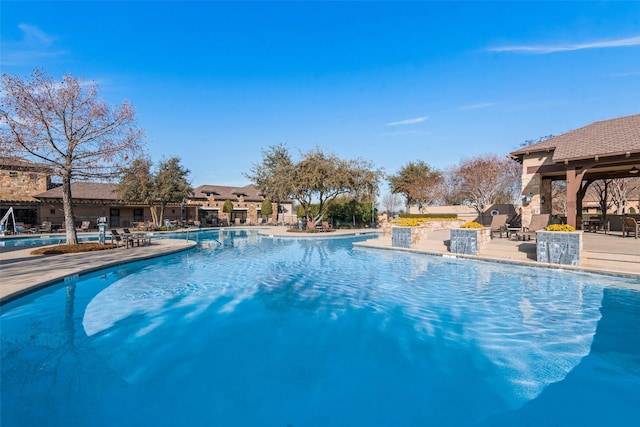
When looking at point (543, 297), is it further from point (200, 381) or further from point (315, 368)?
point (200, 381)

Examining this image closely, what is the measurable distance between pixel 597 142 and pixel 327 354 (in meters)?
14.9

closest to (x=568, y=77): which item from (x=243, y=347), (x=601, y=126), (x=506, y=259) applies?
(x=601, y=126)

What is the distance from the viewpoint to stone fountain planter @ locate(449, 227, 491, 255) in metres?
11.6

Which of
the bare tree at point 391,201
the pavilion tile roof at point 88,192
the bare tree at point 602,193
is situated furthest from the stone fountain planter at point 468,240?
the bare tree at point 391,201

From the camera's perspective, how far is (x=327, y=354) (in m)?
4.51

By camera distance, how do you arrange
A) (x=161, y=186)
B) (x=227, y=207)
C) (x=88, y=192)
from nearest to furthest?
(x=161, y=186)
(x=88, y=192)
(x=227, y=207)

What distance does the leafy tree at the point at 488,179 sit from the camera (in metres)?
27.8

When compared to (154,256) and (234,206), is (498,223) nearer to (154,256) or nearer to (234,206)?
(154,256)

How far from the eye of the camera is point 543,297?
22.6 feet

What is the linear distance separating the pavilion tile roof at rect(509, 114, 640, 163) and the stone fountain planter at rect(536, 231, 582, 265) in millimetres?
4389

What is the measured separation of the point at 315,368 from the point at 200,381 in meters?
1.43

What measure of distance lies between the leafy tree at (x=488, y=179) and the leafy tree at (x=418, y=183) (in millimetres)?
2792

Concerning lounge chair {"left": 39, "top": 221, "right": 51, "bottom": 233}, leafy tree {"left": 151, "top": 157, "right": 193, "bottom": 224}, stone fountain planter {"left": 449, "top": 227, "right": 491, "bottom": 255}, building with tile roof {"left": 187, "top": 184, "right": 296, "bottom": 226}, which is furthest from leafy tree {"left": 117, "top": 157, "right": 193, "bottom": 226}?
stone fountain planter {"left": 449, "top": 227, "right": 491, "bottom": 255}

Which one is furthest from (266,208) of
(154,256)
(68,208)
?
(154,256)
